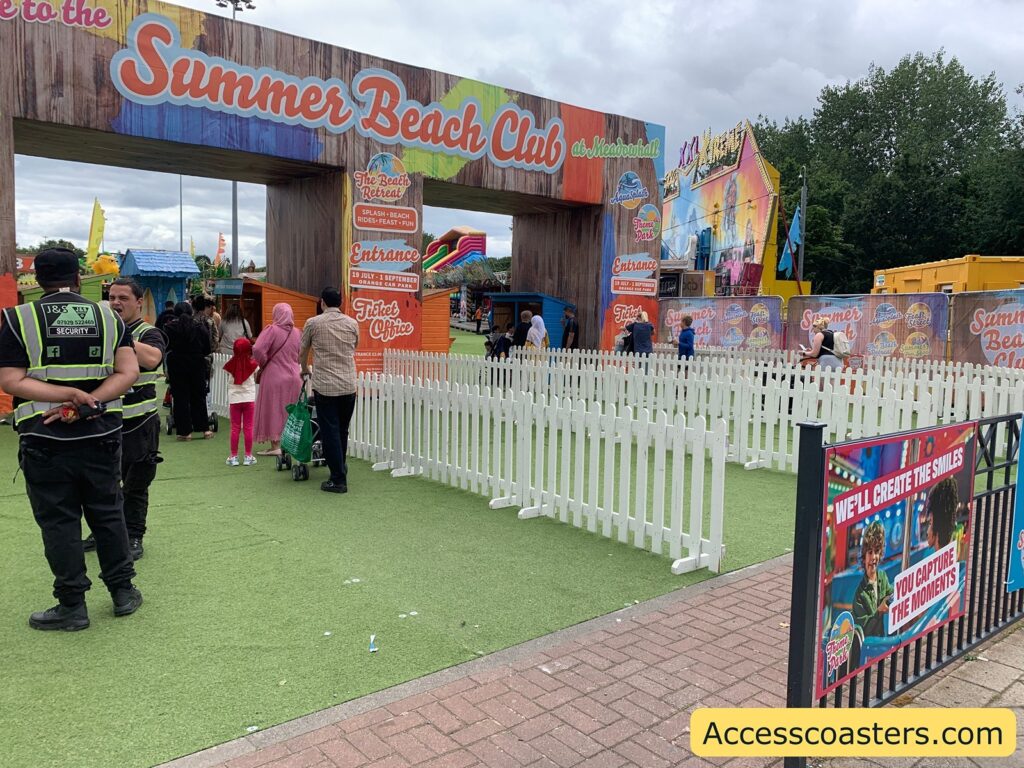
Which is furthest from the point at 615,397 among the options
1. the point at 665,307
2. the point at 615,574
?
the point at 665,307

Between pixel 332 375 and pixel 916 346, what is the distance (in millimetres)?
12883

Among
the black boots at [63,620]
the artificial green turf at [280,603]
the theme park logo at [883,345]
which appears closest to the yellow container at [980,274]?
the theme park logo at [883,345]

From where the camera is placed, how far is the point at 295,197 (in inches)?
570

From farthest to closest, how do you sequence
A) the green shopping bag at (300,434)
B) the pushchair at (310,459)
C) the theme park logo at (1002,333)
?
the theme park logo at (1002,333) → the pushchair at (310,459) → the green shopping bag at (300,434)

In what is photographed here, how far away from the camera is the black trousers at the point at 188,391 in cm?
930

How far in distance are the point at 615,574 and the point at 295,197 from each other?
38.5 feet

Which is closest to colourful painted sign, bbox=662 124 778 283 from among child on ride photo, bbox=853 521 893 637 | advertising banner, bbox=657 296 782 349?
advertising banner, bbox=657 296 782 349

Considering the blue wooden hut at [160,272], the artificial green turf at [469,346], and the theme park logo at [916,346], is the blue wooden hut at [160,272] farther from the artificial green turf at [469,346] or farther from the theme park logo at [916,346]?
the theme park logo at [916,346]

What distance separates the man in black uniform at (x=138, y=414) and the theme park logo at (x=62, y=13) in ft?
25.7

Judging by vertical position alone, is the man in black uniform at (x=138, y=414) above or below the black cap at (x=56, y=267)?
below

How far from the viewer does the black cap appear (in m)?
3.77

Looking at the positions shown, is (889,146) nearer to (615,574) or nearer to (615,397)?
(615,397)

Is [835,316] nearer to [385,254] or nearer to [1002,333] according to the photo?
[1002,333]

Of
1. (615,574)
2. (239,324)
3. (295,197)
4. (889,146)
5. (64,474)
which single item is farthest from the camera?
(889,146)
